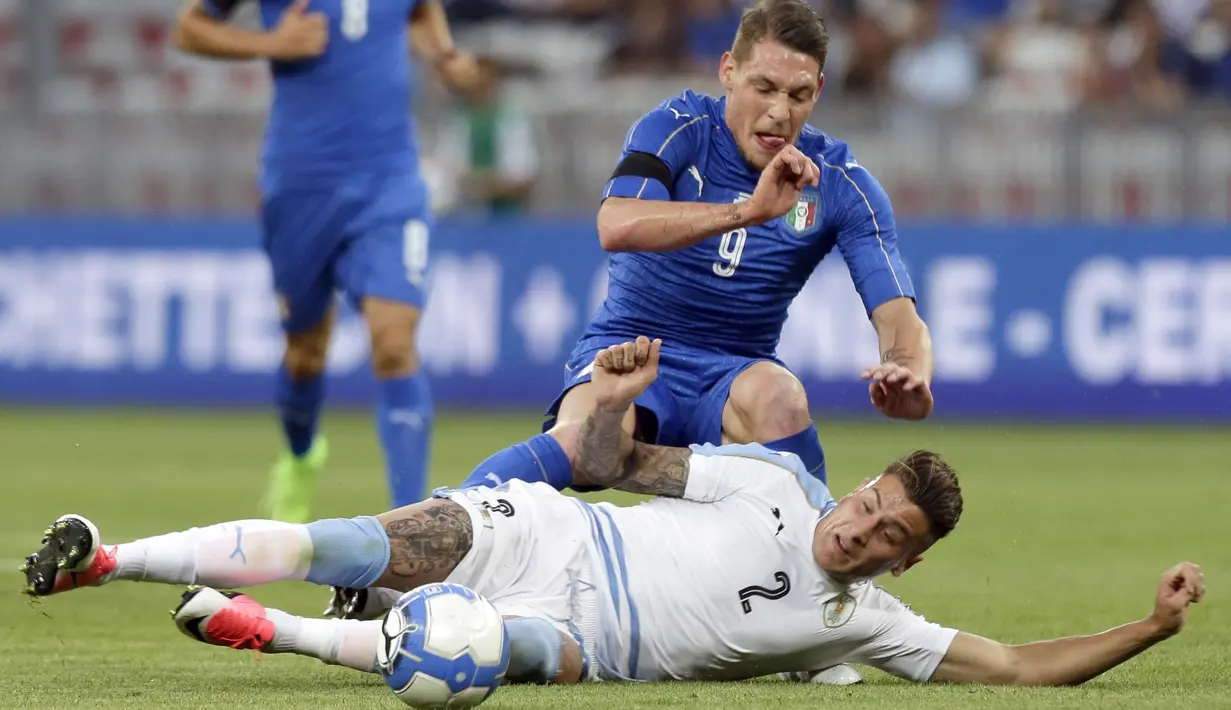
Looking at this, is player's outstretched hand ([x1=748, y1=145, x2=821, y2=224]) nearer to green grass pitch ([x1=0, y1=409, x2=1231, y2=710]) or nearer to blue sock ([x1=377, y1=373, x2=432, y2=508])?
green grass pitch ([x1=0, y1=409, x2=1231, y2=710])

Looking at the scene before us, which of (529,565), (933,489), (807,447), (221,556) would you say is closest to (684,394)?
(807,447)

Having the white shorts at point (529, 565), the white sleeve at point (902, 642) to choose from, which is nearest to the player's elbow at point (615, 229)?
the white shorts at point (529, 565)

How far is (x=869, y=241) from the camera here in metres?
6.77

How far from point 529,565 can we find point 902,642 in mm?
1071

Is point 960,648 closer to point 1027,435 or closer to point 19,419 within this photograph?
point 1027,435

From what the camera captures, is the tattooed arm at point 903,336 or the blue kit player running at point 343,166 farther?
the blue kit player running at point 343,166

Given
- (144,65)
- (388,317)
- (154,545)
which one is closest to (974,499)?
(388,317)

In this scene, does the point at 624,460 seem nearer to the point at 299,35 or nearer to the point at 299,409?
the point at 299,35

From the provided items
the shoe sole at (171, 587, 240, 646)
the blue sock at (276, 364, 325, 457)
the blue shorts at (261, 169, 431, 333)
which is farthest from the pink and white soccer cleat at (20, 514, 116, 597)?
the blue sock at (276, 364, 325, 457)

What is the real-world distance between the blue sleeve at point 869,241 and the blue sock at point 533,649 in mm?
1677

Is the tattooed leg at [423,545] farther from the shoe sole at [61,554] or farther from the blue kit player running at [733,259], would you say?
the shoe sole at [61,554]

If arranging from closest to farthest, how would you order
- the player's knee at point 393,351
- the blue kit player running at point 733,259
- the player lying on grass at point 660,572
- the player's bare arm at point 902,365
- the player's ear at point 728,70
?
the player lying on grass at point 660,572 < the player's bare arm at point 902,365 < the blue kit player running at point 733,259 < the player's ear at point 728,70 < the player's knee at point 393,351

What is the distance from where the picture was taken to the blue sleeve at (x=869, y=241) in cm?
667

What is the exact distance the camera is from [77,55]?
18562 mm
